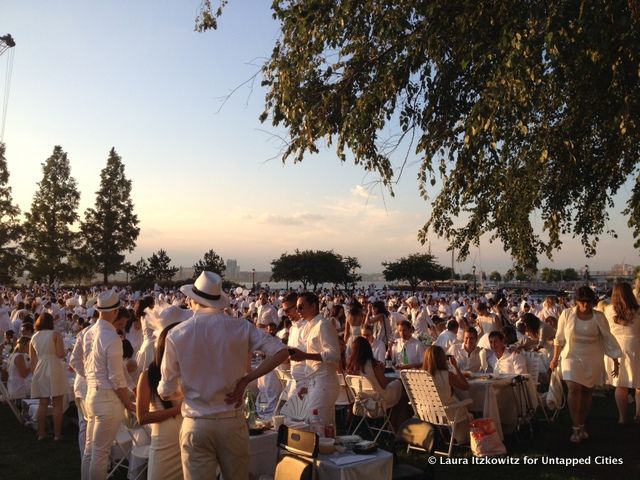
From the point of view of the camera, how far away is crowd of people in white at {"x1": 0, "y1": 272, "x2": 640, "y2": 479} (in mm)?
3551

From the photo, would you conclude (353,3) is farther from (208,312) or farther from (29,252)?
(29,252)

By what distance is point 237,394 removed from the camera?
11.7 ft

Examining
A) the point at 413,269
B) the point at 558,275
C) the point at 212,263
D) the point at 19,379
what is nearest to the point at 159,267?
the point at 212,263

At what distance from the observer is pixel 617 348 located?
6828 mm

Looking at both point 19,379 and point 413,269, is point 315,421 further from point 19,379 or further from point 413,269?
point 413,269

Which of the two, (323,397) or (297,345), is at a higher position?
(297,345)

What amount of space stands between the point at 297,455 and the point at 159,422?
1.11 m

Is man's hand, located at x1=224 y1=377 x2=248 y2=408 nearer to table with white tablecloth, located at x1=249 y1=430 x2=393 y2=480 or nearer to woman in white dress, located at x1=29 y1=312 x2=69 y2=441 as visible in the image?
table with white tablecloth, located at x1=249 y1=430 x2=393 y2=480

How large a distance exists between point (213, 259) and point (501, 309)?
63.2m

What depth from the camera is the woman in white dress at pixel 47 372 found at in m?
7.96

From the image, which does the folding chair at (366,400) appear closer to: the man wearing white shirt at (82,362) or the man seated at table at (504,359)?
the man seated at table at (504,359)

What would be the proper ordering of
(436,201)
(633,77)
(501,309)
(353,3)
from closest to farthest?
(633,77), (353,3), (436,201), (501,309)

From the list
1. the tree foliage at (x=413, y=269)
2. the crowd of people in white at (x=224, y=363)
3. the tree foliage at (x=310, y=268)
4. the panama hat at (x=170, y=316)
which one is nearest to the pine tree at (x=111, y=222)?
the tree foliage at (x=310, y=268)

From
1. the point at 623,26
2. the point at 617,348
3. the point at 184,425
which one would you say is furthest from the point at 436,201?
the point at 184,425
